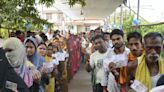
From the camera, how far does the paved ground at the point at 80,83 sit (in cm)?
1314

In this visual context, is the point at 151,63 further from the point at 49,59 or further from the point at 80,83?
the point at 80,83

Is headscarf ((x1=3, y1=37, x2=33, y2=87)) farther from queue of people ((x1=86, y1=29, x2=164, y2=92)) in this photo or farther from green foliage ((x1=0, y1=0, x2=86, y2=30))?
green foliage ((x1=0, y1=0, x2=86, y2=30))

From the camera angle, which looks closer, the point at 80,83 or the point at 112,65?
the point at 112,65

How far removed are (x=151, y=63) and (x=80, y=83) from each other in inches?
441

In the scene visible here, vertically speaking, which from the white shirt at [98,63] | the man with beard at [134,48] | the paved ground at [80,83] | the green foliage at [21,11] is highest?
the green foliage at [21,11]

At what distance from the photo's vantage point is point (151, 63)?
3646 millimetres

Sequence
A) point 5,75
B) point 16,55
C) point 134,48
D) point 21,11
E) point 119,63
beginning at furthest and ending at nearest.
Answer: point 21,11, point 119,63, point 134,48, point 16,55, point 5,75

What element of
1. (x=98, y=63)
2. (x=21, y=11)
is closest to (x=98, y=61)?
(x=98, y=63)

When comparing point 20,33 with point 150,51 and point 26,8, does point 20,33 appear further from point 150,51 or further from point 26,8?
point 150,51

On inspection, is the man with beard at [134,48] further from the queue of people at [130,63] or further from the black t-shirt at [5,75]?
the black t-shirt at [5,75]

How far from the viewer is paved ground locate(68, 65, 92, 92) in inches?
517

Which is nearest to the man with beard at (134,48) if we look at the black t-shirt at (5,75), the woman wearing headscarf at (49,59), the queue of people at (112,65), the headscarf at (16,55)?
the queue of people at (112,65)

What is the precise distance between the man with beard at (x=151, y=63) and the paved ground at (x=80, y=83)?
366 inches

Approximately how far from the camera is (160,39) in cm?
356
